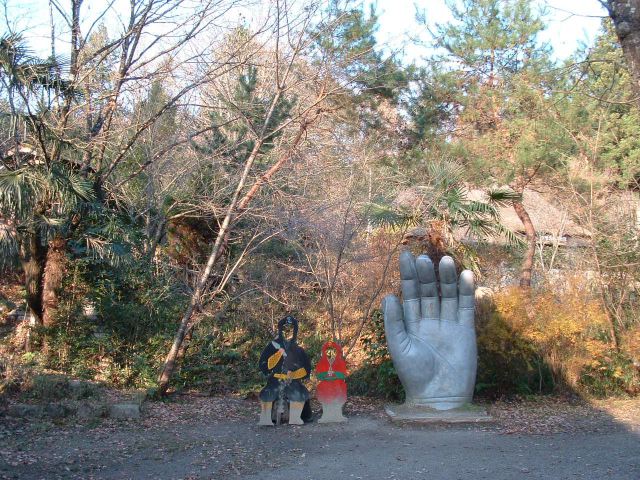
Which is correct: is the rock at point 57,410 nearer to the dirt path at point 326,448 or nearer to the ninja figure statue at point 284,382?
the dirt path at point 326,448

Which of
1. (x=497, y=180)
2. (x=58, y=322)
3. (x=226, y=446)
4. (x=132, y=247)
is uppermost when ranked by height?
(x=497, y=180)

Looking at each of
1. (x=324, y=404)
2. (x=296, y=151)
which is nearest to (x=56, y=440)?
(x=324, y=404)

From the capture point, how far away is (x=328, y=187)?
13.9 meters

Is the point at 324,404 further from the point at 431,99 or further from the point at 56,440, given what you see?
the point at 431,99

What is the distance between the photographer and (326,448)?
785cm

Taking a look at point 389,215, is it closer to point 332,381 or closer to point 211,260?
point 211,260

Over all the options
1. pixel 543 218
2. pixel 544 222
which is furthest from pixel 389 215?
pixel 543 218

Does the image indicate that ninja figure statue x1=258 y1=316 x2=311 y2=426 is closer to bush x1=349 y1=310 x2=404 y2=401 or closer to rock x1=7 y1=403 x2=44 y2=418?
bush x1=349 y1=310 x2=404 y2=401

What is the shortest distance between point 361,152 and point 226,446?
991 cm

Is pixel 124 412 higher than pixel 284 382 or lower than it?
lower

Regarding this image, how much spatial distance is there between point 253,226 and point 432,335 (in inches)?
174

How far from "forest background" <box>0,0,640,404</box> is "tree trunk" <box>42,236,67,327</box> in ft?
0.08

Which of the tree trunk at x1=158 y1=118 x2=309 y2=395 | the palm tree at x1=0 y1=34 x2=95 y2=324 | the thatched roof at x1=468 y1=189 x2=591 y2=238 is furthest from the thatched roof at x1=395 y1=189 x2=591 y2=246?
the palm tree at x1=0 y1=34 x2=95 y2=324

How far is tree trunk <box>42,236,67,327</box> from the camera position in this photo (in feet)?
37.9
